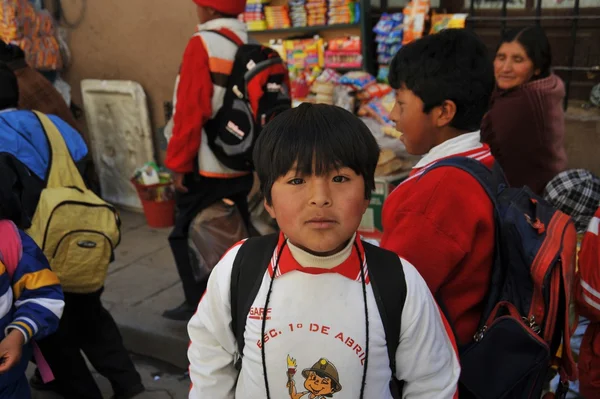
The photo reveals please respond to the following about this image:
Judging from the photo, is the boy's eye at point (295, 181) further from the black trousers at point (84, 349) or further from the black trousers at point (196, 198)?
the black trousers at point (196, 198)

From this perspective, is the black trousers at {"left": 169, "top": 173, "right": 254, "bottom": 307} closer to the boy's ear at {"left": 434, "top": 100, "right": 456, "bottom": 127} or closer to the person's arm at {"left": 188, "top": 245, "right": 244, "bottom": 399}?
the boy's ear at {"left": 434, "top": 100, "right": 456, "bottom": 127}

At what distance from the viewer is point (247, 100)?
11.1ft

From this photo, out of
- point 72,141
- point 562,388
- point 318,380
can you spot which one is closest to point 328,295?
point 318,380

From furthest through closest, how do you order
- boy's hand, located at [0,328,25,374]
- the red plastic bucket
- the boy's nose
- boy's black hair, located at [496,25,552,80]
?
1. the red plastic bucket
2. boy's black hair, located at [496,25,552,80]
3. boy's hand, located at [0,328,25,374]
4. the boy's nose

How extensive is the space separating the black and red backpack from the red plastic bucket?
2273 millimetres

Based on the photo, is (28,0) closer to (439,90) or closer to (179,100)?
(179,100)

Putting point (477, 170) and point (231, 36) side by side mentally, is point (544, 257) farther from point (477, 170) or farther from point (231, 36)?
point (231, 36)

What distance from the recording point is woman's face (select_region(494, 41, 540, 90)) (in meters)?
3.17

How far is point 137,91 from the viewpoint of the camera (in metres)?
5.61

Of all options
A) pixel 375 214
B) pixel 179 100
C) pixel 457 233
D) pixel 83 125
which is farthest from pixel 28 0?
pixel 457 233

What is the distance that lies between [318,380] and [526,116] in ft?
7.24

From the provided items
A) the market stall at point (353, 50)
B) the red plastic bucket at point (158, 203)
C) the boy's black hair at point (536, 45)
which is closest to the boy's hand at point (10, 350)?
the market stall at point (353, 50)

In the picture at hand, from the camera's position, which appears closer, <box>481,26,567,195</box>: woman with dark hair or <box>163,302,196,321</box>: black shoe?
<box>481,26,567,195</box>: woman with dark hair

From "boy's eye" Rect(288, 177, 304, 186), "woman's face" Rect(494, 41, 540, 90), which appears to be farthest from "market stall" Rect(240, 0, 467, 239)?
"boy's eye" Rect(288, 177, 304, 186)
